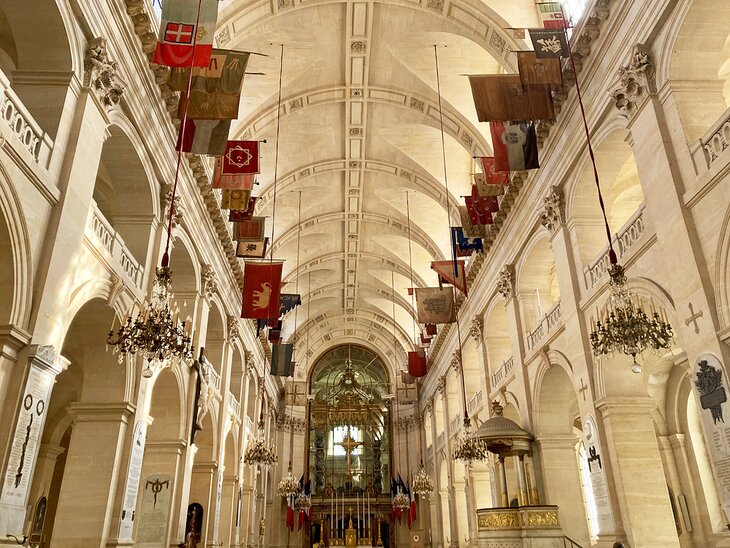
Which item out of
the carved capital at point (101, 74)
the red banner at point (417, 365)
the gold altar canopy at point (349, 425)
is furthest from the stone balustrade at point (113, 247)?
the gold altar canopy at point (349, 425)

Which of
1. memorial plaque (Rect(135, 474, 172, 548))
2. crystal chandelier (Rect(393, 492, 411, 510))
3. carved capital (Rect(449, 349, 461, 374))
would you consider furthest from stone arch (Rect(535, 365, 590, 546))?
crystal chandelier (Rect(393, 492, 411, 510))

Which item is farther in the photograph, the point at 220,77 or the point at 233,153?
the point at 233,153

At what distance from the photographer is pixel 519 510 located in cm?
1373

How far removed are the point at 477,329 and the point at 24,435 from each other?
16573mm

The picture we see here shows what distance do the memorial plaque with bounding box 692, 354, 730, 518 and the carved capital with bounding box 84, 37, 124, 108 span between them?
33.9ft

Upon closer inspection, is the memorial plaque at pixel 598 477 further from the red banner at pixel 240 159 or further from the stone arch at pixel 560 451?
the red banner at pixel 240 159

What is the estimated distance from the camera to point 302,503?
103 ft

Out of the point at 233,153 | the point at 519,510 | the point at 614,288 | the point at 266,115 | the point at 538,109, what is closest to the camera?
the point at 614,288

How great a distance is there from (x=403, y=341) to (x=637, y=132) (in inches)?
1122

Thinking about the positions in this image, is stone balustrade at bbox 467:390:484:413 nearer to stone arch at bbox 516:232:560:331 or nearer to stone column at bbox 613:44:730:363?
stone arch at bbox 516:232:560:331

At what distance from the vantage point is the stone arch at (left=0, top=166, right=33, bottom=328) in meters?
7.41

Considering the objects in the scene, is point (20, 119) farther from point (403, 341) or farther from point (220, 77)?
point (403, 341)

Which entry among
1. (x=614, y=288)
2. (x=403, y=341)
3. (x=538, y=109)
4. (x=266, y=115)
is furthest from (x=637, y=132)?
(x=403, y=341)

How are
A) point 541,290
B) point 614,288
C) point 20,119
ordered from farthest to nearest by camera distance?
1. point 541,290
2. point 614,288
3. point 20,119
